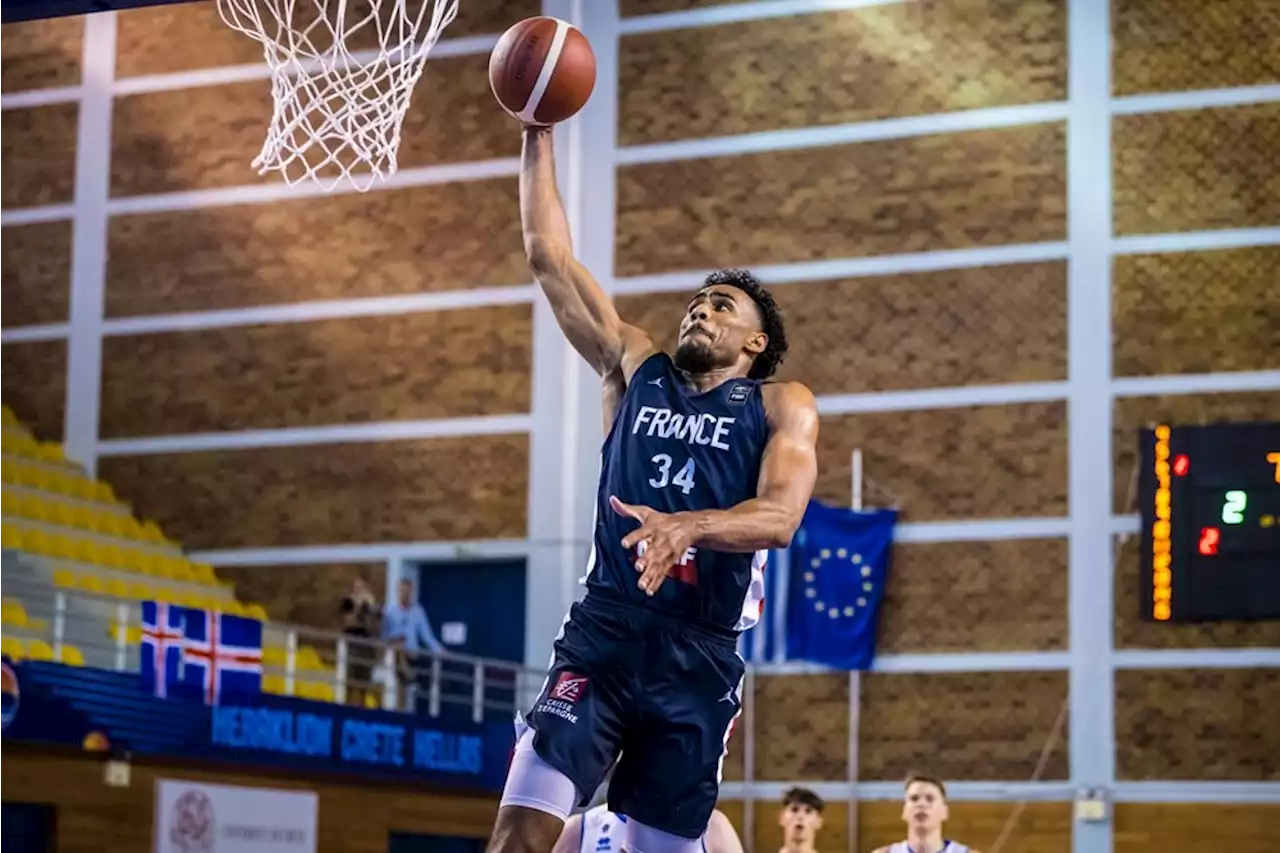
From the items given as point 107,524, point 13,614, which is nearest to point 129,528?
point 107,524

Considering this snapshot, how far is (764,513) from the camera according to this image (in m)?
5.25

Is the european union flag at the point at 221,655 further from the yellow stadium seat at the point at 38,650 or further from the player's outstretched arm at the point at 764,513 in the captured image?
the player's outstretched arm at the point at 764,513

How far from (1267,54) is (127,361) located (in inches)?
478

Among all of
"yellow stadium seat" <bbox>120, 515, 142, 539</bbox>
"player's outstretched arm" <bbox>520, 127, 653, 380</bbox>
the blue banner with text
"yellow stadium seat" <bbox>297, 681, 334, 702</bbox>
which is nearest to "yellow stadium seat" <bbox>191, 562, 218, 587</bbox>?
"yellow stadium seat" <bbox>120, 515, 142, 539</bbox>

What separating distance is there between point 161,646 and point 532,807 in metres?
8.63

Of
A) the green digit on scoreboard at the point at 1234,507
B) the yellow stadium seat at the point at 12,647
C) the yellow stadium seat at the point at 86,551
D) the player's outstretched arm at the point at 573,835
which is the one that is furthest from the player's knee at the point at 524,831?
the yellow stadium seat at the point at 86,551

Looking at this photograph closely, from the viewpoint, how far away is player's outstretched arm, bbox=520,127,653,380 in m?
5.95

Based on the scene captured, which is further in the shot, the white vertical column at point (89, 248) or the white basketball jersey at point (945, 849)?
the white vertical column at point (89, 248)

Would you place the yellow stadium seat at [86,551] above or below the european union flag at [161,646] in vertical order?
above

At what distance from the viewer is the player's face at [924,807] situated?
38.7ft

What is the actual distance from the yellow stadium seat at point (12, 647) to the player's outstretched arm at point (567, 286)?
7.82 m

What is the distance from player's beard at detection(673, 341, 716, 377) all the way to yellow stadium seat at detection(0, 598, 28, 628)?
920 centimetres

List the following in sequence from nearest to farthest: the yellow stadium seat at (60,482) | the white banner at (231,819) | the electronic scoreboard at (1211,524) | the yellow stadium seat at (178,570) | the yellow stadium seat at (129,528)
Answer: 1. the white banner at (231,819)
2. the electronic scoreboard at (1211,524)
3. the yellow stadium seat at (60,482)
4. the yellow stadium seat at (178,570)
5. the yellow stadium seat at (129,528)

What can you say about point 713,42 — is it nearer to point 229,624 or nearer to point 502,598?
point 502,598
